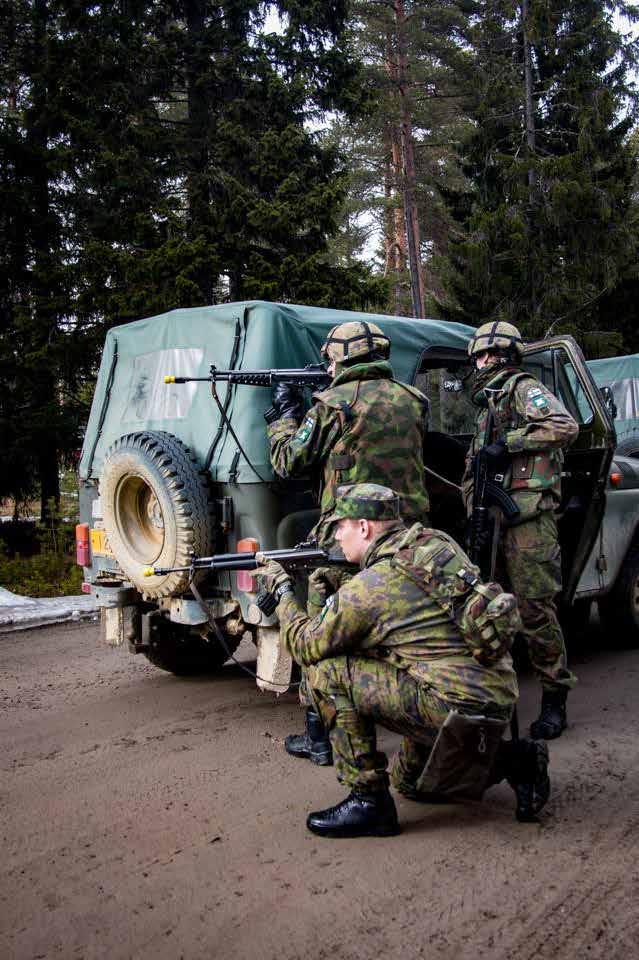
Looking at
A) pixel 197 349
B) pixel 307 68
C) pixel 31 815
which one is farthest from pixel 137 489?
pixel 307 68

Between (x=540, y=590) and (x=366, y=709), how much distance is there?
5.28ft

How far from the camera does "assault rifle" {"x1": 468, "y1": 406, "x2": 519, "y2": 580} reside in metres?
4.58

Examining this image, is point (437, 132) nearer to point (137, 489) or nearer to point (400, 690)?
point (137, 489)

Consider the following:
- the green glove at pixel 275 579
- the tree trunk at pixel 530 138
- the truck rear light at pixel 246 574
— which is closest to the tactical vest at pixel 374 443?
the truck rear light at pixel 246 574

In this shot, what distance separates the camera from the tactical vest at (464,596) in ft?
9.87

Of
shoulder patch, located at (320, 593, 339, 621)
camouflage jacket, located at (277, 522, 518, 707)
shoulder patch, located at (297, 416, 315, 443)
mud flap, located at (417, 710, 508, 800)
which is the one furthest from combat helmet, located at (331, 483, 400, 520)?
shoulder patch, located at (297, 416, 315, 443)

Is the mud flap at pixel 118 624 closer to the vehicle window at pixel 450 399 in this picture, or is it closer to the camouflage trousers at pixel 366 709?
the camouflage trousers at pixel 366 709

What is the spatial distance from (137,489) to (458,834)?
7.97 ft

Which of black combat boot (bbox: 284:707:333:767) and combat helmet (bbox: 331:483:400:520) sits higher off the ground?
combat helmet (bbox: 331:483:400:520)

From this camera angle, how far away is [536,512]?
179 inches

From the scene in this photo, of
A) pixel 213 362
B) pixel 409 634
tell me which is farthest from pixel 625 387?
pixel 409 634

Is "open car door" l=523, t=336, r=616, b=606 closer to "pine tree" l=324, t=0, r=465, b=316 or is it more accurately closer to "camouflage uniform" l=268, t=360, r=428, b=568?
"camouflage uniform" l=268, t=360, r=428, b=568

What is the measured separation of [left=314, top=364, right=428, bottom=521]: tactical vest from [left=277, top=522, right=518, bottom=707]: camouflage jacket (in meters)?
0.97

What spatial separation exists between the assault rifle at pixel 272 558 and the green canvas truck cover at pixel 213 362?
53 centimetres
